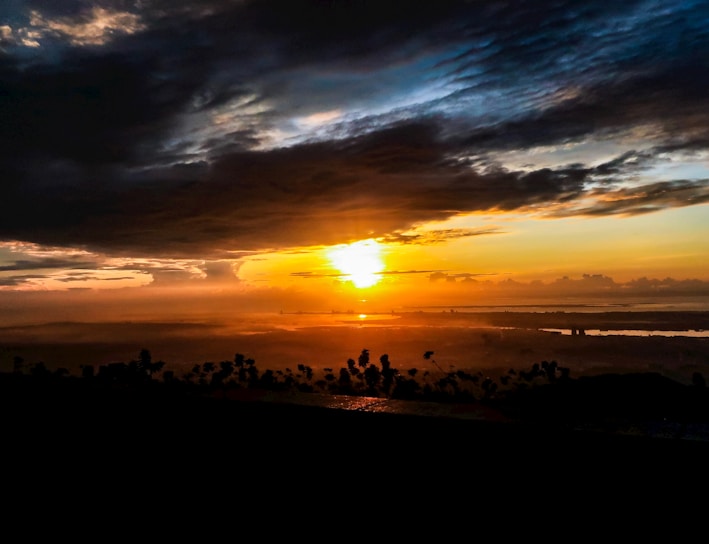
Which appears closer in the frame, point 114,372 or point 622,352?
point 114,372

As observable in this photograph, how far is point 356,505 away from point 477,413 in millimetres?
1185

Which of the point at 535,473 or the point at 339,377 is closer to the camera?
the point at 535,473

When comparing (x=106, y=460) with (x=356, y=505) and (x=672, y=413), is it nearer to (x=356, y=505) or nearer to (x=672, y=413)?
(x=356, y=505)

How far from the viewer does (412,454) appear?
4.53m

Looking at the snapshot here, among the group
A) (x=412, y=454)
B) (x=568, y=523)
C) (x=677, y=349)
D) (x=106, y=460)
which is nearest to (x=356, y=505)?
(x=412, y=454)

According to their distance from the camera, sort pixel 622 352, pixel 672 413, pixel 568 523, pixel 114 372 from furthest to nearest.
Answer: pixel 622 352
pixel 114 372
pixel 672 413
pixel 568 523

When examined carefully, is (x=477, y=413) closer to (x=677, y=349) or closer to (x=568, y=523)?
(x=568, y=523)

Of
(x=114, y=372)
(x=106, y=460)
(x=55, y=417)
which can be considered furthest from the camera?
(x=114, y=372)

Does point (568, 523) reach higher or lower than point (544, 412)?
lower

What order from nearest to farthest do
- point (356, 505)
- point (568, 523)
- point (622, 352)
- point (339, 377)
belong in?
point (568, 523)
point (356, 505)
point (339, 377)
point (622, 352)

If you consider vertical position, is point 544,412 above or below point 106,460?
above

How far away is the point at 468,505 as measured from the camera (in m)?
4.14

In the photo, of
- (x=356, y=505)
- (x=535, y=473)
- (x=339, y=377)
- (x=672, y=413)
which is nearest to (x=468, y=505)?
(x=535, y=473)

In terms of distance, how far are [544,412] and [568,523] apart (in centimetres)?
101
